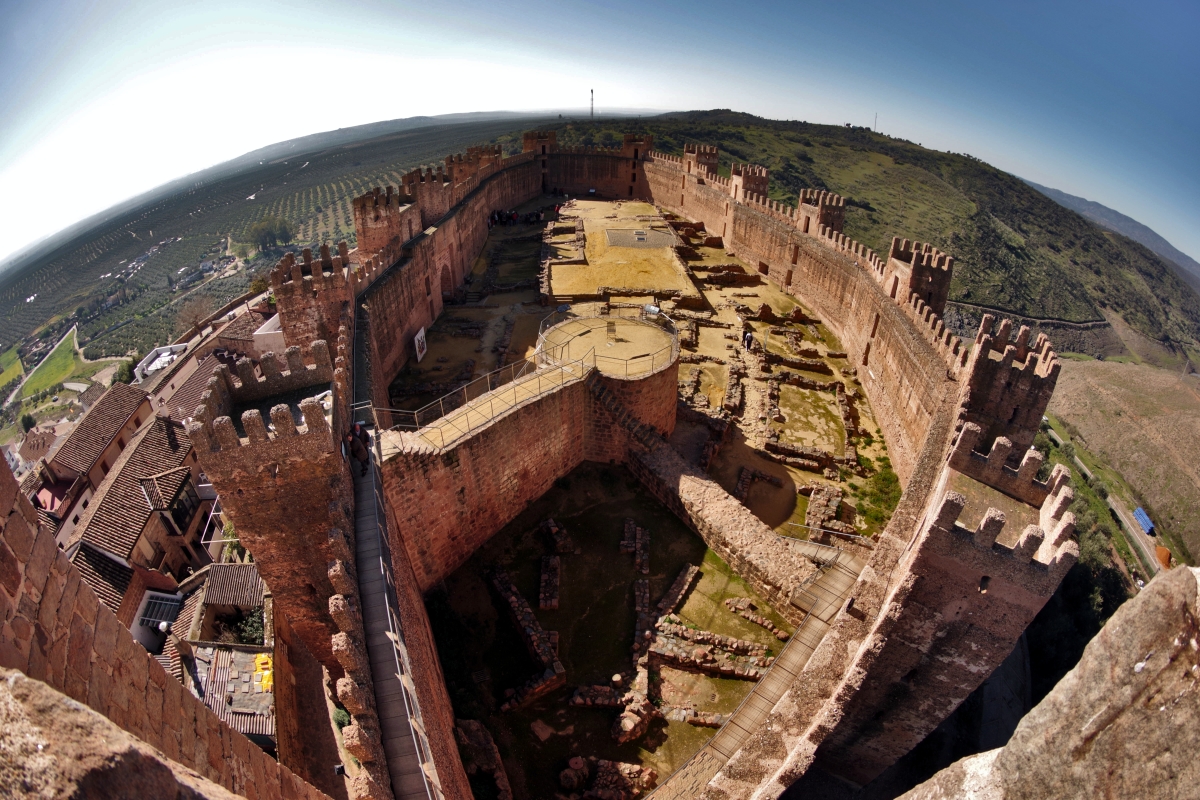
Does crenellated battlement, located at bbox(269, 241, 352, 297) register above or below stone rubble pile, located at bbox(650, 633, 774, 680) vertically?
above

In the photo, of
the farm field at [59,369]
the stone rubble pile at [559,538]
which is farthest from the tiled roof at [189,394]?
the farm field at [59,369]

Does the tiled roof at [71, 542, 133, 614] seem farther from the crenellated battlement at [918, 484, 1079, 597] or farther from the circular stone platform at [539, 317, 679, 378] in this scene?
the crenellated battlement at [918, 484, 1079, 597]

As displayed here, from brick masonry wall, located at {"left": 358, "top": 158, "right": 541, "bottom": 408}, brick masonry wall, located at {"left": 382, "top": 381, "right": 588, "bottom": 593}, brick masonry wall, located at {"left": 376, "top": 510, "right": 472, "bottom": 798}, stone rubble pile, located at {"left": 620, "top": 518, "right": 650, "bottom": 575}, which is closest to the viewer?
brick masonry wall, located at {"left": 376, "top": 510, "right": 472, "bottom": 798}

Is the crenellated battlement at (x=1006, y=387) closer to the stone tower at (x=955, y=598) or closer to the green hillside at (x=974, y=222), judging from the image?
the stone tower at (x=955, y=598)

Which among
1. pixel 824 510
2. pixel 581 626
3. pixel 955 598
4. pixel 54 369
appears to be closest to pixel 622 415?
pixel 581 626

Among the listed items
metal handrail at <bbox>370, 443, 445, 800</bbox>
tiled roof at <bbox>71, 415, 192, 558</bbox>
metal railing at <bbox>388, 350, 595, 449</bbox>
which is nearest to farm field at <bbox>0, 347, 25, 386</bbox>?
tiled roof at <bbox>71, 415, 192, 558</bbox>

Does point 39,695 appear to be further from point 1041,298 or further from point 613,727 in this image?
point 1041,298

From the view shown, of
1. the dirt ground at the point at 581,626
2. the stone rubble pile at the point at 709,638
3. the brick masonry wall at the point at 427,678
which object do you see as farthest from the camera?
the stone rubble pile at the point at 709,638

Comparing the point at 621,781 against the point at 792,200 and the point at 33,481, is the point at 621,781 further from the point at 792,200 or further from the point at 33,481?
the point at 792,200
